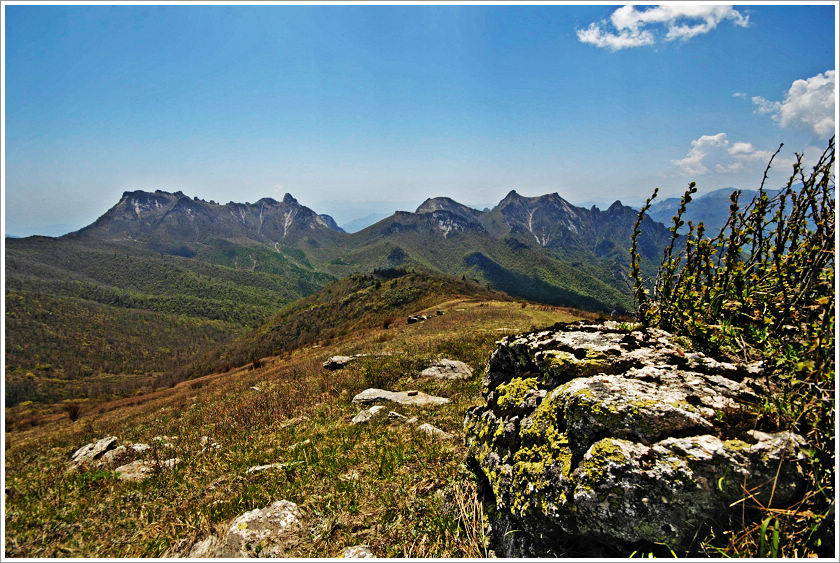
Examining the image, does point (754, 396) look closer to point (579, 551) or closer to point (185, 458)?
point (579, 551)

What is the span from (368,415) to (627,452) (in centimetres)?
709

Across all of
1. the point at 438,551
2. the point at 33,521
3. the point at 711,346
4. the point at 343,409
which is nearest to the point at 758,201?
the point at 711,346

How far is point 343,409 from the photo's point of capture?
35.7 ft

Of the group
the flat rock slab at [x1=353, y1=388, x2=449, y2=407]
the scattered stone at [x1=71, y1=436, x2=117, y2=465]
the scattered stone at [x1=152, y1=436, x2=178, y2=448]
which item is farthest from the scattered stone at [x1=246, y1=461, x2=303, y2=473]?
the scattered stone at [x1=71, y1=436, x2=117, y2=465]

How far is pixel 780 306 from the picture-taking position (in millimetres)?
4160

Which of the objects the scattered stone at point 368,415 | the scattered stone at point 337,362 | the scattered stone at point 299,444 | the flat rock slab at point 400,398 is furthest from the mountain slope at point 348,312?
the scattered stone at point 299,444

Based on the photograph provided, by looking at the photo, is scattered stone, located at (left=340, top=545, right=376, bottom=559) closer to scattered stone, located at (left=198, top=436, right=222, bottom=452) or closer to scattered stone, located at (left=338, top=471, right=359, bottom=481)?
scattered stone, located at (left=338, top=471, right=359, bottom=481)

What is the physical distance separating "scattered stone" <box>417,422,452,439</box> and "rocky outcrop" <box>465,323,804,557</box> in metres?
2.48

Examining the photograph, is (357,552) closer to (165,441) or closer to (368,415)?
(368,415)

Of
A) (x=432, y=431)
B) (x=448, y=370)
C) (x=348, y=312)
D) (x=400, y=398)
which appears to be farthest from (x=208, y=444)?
(x=348, y=312)

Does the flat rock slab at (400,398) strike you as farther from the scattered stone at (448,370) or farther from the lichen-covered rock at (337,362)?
the lichen-covered rock at (337,362)

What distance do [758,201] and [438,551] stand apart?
5.71 m

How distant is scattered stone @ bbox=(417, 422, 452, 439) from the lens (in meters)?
7.45

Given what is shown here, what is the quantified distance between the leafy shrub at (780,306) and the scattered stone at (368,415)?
6624mm
